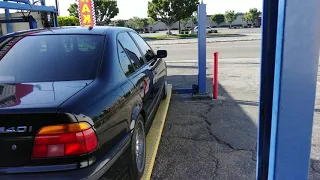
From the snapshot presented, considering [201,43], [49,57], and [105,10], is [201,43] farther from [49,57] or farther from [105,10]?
[105,10]

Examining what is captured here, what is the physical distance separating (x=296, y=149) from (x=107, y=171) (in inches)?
49.4

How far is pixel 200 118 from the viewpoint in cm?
511

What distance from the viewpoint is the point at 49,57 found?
112 inches

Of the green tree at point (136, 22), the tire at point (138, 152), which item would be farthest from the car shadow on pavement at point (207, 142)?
the green tree at point (136, 22)

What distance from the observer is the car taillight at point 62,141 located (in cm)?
186

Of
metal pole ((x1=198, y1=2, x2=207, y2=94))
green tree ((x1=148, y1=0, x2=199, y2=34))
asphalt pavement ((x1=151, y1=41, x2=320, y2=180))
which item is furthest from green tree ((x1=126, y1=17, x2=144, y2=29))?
metal pole ((x1=198, y1=2, x2=207, y2=94))

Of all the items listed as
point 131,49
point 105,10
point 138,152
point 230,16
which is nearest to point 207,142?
point 138,152

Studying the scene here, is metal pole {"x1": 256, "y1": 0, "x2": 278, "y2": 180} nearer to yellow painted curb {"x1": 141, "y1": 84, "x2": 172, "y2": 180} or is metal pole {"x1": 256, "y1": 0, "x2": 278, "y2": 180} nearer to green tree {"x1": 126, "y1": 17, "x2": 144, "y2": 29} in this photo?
yellow painted curb {"x1": 141, "y1": 84, "x2": 172, "y2": 180}

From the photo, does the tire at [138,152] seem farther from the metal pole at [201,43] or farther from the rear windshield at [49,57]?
the metal pole at [201,43]

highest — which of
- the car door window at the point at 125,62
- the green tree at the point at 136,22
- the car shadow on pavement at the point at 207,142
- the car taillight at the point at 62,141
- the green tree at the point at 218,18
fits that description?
the green tree at the point at 218,18

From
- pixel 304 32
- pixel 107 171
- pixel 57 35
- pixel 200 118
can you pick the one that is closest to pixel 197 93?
pixel 200 118

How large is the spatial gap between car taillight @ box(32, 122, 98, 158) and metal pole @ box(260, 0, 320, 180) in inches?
46.4

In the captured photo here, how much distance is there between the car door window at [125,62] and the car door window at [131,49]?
153 millimetres

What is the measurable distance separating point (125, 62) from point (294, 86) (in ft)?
6.28
